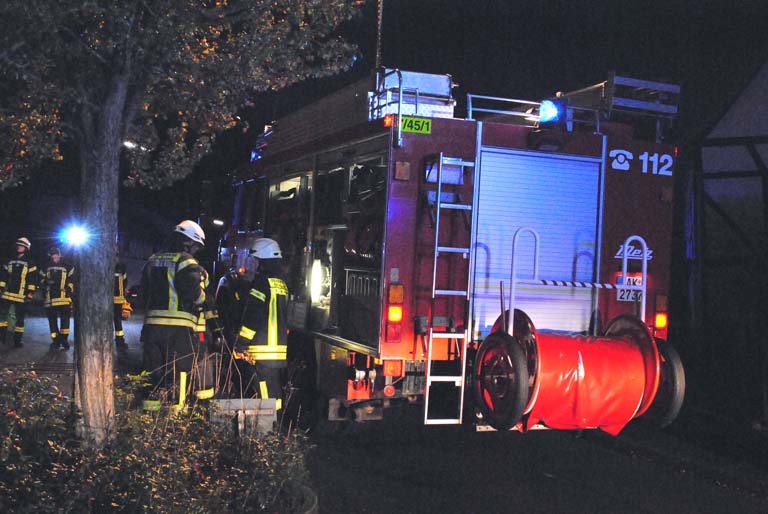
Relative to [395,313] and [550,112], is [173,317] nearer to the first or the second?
[395,313]

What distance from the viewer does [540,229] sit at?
254 inches

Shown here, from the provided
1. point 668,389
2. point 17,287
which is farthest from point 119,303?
point 668,389

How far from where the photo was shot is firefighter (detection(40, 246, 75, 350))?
11945 millimetres

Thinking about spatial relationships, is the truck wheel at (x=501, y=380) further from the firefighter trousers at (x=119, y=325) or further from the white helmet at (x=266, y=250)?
the firefighter trousers at (x=119, y=325)

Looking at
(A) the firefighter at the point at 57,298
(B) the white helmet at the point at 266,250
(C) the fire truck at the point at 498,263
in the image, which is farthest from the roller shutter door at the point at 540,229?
(A) the firefighter at the point at 57,298

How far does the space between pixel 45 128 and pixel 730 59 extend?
8715mm

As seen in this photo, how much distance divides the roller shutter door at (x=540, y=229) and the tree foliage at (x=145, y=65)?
1647mm

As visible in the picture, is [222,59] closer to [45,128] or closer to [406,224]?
[45,128]

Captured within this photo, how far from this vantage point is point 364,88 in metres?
7.44

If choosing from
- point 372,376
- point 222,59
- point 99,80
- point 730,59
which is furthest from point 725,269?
point 99,80

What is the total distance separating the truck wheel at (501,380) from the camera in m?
5.42

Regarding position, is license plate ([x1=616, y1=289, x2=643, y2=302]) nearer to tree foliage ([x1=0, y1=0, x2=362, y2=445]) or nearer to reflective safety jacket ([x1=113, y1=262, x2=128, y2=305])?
tree foliage ([x1=0, y1=0, x2=362, y2=445])

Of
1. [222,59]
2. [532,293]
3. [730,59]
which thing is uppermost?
[730,59]

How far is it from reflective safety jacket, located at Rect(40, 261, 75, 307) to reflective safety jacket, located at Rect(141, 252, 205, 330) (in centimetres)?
619
